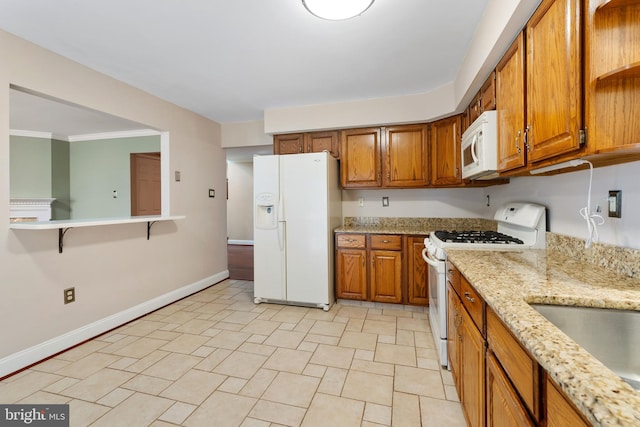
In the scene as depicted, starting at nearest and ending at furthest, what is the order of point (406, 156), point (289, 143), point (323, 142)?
point (406, 156) → point (323, 142) → point (289, 143)

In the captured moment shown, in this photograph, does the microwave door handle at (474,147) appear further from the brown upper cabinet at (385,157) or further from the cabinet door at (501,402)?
the cabinet door at (501,402)

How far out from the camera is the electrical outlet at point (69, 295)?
93.7 inches

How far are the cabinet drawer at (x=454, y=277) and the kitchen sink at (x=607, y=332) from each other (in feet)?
2.10

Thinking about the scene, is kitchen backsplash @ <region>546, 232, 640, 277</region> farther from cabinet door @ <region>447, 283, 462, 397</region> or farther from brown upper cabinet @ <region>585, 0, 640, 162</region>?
cabinet door @ <region>447, 283, 462, 397</region>

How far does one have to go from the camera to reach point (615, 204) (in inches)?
51.5

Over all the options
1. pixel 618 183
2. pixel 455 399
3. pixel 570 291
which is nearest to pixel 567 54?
pixel 618 183

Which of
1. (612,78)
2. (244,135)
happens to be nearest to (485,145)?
(612,78)

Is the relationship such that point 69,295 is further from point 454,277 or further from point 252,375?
point 454,277

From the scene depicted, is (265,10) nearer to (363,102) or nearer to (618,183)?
(363,102)

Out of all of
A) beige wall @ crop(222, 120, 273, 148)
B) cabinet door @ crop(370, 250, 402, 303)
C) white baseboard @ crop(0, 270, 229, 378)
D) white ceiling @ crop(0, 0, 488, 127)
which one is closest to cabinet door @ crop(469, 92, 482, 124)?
white ceiling @ crop(0, 0, 488, 127)

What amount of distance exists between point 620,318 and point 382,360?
60.5 inches

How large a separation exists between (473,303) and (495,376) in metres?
0.34

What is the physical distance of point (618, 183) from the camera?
1304 millimetres

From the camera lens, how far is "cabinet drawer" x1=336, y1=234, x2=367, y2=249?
3.24m
